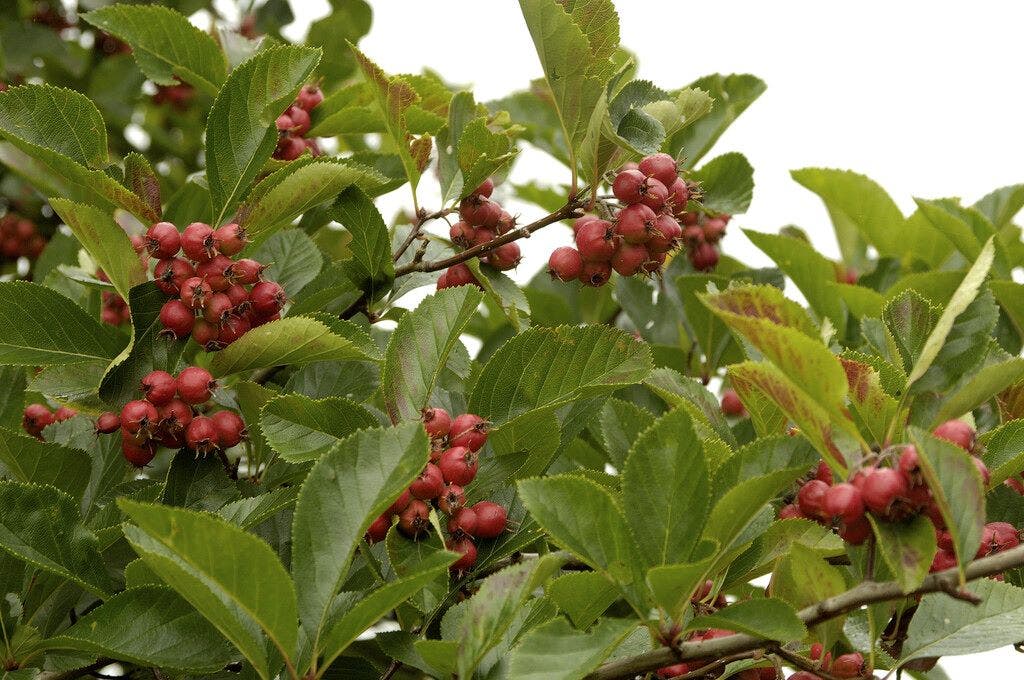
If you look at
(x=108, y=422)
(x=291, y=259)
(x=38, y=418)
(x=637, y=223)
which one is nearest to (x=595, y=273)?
(x=637, y=223)

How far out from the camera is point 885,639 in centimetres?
167

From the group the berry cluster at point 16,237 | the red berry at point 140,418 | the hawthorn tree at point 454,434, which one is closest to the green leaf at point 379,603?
the hawthorn tree at point 454,434

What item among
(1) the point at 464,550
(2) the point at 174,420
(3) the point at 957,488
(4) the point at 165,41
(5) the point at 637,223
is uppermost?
(4) the point at 165,41

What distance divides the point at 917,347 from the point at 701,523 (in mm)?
473

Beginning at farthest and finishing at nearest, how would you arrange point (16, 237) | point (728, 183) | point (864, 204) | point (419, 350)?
point (16, 237)
point (864, 204)
point (728, 183)
point (419, 350)

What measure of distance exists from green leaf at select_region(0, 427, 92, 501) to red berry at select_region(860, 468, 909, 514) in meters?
1.19

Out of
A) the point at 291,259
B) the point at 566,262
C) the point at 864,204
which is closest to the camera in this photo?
the point at 566,262

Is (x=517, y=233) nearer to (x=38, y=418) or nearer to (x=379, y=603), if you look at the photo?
(x=379, y=603)

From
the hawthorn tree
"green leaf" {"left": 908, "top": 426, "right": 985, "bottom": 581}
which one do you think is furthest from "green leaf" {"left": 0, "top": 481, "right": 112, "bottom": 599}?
"green leaf" {"left": 908, "top": 426, "right": 985, "bottom": 581}

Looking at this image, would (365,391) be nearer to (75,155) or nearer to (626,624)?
(75,155)

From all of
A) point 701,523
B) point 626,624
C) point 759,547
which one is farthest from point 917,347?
point 626,624

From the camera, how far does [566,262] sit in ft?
6.26

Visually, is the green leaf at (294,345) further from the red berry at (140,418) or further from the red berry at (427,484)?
the red berry at (427,484)

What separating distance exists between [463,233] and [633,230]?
336mm
